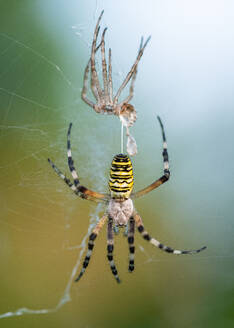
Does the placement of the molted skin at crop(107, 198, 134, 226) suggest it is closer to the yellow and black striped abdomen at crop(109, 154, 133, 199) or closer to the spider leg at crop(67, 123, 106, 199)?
the spider leg at crop(67, 123, 106, 199)

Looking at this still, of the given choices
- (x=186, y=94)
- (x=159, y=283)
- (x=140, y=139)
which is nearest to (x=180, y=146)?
(x=186, y=94)

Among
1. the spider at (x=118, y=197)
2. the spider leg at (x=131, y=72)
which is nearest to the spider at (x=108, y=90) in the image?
the spider leg at (x=131, y=72)

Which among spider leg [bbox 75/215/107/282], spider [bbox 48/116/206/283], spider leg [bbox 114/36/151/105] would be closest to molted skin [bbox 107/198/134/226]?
spider [bbox 48/116/206/283]

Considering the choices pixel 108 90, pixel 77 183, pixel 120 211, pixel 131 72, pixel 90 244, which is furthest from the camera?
pixel 90 244

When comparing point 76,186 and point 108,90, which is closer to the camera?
point 108,90

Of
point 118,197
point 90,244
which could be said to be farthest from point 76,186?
point 90,244

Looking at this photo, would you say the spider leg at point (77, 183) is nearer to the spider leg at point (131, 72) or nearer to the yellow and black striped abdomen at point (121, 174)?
the yellow and black striped abdomen at point (121, 174)

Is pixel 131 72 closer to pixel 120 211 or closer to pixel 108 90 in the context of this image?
pixel 108 90
